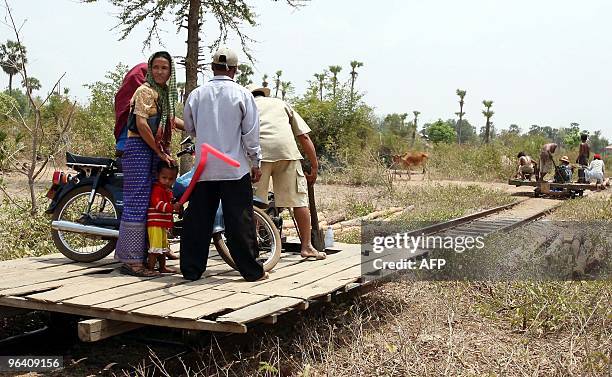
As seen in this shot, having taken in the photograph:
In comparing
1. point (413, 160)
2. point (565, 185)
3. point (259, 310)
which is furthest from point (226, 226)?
point (413, 160)

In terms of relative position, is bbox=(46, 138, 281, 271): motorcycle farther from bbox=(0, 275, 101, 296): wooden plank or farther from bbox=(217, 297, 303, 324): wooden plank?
bbox=(217, 297, 303, 324): wooden plank

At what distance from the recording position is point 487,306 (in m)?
5.82

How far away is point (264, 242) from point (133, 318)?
198 centimetres

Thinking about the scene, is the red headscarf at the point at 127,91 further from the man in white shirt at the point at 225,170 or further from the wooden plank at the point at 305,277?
the wooden plank at the point at 305,277

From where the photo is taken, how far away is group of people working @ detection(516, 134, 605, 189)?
56.9 feet

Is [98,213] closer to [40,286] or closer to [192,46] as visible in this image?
[40,286]

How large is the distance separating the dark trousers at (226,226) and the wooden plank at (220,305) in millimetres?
457

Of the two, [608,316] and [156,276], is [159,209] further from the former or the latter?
[608,316]

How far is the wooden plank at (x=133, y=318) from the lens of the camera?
147 inches

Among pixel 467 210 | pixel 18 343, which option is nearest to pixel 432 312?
pixel 18 343

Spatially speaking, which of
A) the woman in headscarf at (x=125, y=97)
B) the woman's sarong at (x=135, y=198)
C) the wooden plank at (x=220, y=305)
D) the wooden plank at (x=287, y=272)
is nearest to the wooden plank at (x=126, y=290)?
the woman's sarong at (x=135, y=198)

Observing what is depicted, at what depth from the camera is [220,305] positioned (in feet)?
13.5

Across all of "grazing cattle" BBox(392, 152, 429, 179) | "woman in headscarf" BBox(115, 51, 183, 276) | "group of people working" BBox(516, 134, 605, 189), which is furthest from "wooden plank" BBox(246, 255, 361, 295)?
"grazing cattle" BBox(392, 152, 429, 179)

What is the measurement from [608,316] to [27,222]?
6140mm
